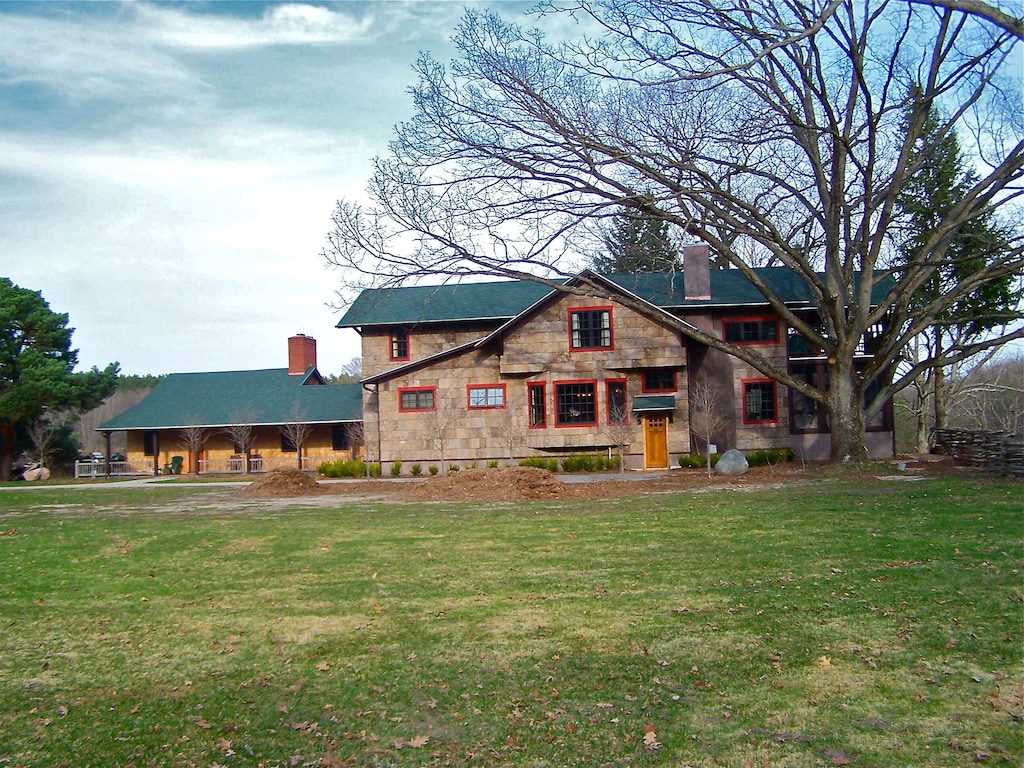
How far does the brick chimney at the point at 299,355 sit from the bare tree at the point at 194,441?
221 inches

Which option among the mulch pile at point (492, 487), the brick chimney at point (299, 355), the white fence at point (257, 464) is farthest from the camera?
the brick chimney at point (299, 355)

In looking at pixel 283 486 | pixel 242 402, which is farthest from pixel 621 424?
pixel 242 402

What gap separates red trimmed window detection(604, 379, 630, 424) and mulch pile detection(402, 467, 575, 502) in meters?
10.6

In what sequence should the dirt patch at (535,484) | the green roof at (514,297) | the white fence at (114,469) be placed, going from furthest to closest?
the white fence at (114,469) < the green roof at (514,297) < the dirt patch at (535,484)

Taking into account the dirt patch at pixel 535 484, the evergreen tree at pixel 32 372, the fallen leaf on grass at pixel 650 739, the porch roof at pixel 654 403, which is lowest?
the fallen leaf on grass at pixel 650 739

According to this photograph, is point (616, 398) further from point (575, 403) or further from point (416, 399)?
point (416, 399)

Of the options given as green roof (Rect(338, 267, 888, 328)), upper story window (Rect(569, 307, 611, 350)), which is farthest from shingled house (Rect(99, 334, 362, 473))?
upper story window (Rect(569, 307, 611, 350))

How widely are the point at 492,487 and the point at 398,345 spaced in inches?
664

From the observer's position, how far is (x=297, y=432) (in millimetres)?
37781

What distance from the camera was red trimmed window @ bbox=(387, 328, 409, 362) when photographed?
3722 centimetres

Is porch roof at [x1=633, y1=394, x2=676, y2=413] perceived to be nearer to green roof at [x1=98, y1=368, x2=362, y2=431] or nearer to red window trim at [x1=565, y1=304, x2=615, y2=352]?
red window trim at [x1=565, y1=304, x2=615, y2=352]

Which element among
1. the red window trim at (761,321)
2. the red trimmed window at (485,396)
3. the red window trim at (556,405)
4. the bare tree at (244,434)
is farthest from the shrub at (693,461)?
the bare tree at (244,434)

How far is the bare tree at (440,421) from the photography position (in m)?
33.5

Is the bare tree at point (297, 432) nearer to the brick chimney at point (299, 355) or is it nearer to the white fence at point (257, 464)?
the white fence at point (257, 464)
